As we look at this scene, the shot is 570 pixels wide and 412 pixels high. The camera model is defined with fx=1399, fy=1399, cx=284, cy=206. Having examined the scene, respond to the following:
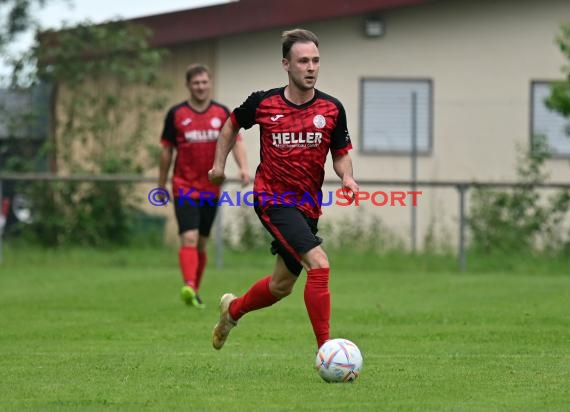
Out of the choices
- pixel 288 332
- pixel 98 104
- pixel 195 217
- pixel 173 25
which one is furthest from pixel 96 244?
pixel 288 332

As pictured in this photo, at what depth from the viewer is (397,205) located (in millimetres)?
22438

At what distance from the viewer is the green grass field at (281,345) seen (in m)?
7.63

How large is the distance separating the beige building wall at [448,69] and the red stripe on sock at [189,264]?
11.0 m

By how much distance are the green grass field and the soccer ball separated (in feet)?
0.25

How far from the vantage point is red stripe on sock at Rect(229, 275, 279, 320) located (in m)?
9.37

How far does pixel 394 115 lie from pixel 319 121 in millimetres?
16302

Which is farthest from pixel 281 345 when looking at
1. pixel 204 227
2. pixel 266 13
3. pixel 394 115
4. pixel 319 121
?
pixel 266 13

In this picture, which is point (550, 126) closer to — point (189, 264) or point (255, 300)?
point (189, 264)

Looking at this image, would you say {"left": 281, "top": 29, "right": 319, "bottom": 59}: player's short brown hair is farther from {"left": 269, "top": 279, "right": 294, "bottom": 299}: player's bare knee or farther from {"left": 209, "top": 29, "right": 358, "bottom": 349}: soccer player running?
{"left": 269, "top": 279, "right": 294, "bottom": 299}: player's bare knee

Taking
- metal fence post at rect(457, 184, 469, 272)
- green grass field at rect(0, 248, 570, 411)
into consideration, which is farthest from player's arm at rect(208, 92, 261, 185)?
metal fence post at rect(457, 184, 469, 272)

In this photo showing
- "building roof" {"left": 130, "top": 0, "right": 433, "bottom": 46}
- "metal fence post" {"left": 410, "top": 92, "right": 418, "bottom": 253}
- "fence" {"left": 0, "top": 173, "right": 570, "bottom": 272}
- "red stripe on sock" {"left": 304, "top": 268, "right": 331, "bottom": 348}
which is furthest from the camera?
"building roof" {"left": 130, "top": 0, "right": 433, "bottom": 46}

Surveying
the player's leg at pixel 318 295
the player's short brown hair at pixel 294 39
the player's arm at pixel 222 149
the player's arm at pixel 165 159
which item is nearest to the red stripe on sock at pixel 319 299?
the player's leg at pixel 318 295

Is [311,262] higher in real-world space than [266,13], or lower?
lower

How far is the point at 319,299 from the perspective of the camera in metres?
8.57
